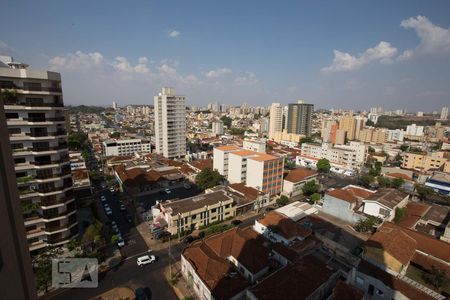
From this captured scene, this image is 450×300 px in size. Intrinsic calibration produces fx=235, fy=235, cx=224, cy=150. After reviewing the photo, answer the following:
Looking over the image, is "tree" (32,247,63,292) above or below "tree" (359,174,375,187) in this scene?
above

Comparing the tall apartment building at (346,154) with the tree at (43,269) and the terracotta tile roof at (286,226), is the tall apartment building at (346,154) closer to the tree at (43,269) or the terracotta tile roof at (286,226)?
the terracotta tile roof at (286,226)

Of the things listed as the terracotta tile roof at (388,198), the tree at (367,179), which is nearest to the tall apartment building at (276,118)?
the tree at (367,179)

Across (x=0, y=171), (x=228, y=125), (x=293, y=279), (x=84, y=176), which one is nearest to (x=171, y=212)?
(x=293, y=279)

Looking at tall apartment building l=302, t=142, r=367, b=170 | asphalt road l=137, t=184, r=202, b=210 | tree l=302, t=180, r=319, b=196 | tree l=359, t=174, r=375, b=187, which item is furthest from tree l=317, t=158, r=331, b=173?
asphalt road l=137, t=184, r=202, b=210

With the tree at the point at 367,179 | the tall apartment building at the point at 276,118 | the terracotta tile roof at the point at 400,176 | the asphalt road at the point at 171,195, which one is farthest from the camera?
the tall apartment building at the point at 276,118

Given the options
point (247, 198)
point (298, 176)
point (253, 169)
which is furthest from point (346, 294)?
point (298, 176)

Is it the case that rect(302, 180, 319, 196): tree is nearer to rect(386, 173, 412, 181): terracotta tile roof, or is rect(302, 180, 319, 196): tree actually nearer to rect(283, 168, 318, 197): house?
rect(283, 168, 318, 197): house
